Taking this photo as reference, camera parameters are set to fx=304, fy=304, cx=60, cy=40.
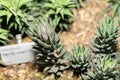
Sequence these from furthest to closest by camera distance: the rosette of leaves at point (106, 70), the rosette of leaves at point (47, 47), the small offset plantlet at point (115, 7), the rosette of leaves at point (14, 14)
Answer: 1. the small offset plantlet at point (115, 7)
2. the rosette of leaves at point (14, 14)
3. the rosette of leaves at point (47, 47)
4. the rosette of leaves at point (106, 70)

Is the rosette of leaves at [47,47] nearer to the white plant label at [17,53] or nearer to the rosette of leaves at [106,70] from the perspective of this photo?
the white plant label at [17,53]

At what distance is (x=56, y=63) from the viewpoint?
3.47m

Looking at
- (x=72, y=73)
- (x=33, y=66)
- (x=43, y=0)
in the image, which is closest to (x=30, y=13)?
(x=43, y=0)

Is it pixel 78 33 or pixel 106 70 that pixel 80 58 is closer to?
pixel 106 70

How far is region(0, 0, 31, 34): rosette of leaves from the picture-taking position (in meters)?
3.59

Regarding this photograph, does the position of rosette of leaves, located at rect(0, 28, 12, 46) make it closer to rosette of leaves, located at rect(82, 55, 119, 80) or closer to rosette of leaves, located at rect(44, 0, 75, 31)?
rosette of leaves, located at rect(44, 0, 75, 31)

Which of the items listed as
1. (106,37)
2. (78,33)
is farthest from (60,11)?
(106,37)

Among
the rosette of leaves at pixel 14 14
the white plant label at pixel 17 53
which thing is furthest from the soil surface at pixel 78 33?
the rosette of leaves at pixel 14 14

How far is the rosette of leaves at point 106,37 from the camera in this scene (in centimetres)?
333

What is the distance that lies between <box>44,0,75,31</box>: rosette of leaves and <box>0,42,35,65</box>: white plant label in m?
0.46

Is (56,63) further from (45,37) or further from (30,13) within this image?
(30,13)

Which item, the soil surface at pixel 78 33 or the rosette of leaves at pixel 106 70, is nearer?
the rosette of leaves at pixel 106 70

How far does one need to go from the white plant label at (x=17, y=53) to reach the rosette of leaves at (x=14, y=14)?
27 cm

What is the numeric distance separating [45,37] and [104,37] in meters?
0.65
